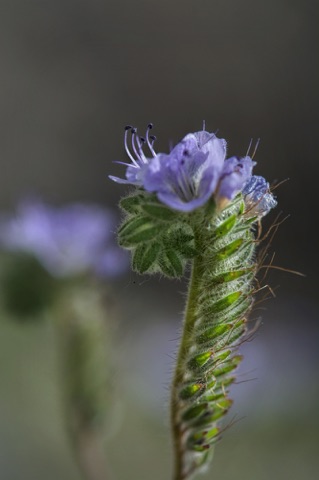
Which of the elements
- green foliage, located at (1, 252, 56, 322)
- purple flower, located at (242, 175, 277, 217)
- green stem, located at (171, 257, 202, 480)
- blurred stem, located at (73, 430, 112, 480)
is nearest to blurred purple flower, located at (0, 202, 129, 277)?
green foliage, located at (1, 252, 56, 322)

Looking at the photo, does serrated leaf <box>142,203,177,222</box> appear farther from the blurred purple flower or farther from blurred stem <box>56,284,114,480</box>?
the blurred purple flower

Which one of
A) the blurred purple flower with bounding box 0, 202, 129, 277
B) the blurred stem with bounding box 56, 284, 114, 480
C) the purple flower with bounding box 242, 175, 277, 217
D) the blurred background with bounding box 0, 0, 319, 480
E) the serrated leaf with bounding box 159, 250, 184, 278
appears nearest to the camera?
the serrated leaf with bounding box 159, 250, 184, 278

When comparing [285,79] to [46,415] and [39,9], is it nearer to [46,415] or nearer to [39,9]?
[39,9]

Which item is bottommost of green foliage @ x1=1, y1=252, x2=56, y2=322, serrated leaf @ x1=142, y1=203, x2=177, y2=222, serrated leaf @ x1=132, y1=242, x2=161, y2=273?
green foliage @ x1=1, y1=252, x2=56, y2=322

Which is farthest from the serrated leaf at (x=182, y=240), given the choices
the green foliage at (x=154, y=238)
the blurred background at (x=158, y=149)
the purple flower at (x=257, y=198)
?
the blurred background at (x=158, y=149)

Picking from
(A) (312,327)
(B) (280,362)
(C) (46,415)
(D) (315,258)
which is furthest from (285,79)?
(C) (46,415)

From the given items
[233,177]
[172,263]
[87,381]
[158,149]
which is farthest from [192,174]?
[158,149]

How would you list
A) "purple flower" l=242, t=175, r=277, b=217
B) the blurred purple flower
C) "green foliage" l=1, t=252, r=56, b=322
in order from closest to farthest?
"purple flower" l=242, t=175, r=277, b=217
"green foliage" l=1, t=252, r=56, b=322
the blurred purple flower
